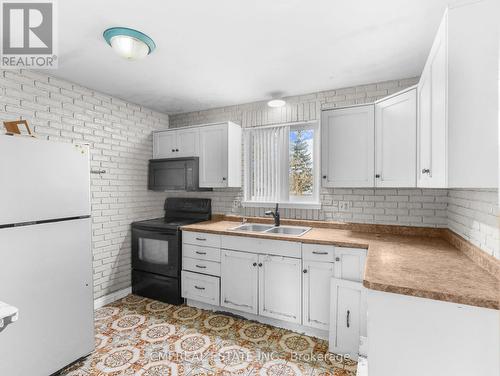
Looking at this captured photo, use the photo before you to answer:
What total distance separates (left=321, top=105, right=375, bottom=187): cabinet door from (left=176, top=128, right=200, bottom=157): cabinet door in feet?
5.29

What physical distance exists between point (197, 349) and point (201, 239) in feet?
3.51

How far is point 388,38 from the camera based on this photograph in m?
1.93

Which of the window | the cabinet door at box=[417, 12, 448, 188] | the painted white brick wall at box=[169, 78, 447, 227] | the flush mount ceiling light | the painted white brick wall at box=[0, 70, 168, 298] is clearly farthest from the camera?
the window

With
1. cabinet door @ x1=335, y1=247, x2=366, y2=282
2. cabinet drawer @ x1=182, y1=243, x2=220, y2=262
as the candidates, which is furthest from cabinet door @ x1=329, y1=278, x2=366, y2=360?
cabinet drawer @ x1=182, y1=243, x2=220, y2=262

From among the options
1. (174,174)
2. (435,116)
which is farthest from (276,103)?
(435,116)

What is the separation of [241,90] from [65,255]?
7.54ft

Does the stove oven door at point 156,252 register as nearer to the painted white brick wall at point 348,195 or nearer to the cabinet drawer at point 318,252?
the painted white brick wall at point 348,195

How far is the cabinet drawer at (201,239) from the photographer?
2.88 metres

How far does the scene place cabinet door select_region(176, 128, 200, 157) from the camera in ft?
11.3

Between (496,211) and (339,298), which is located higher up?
(496,211)

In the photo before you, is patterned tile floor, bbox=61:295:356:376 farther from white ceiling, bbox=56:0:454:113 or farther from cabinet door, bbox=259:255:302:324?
white ceiling, bbox=56:0:454:113

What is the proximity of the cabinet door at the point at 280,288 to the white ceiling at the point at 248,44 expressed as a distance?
1810 millimetres

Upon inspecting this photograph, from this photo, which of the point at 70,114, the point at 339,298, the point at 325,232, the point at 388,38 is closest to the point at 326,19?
the point at 388,38

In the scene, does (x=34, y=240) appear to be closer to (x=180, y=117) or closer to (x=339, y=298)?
(x=339, y=298)
